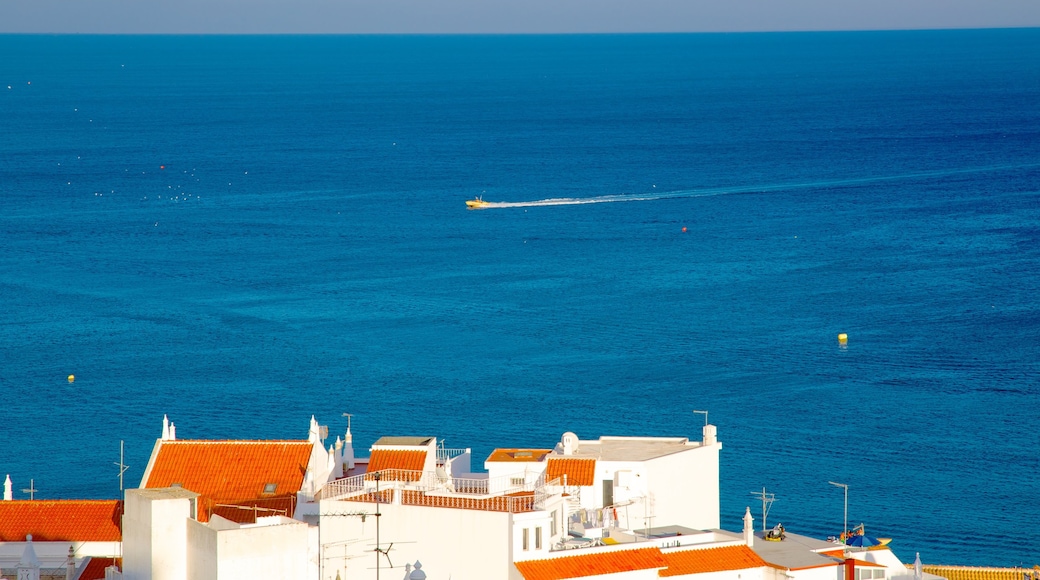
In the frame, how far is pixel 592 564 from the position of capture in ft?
97.9

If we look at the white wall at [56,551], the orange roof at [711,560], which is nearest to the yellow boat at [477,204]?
the white wall at [56,551]

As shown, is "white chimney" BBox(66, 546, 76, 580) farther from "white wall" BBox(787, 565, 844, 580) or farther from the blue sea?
the blue sea

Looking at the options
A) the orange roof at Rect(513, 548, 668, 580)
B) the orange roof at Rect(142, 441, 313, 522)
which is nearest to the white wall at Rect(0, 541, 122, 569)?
the orange roof at Rect(142, 441, 313, 522)

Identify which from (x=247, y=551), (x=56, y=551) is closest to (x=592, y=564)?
(x=247, y=551)

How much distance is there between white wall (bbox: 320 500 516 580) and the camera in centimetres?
2905

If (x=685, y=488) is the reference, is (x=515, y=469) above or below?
above

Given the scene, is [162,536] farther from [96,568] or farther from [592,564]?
[592,564]

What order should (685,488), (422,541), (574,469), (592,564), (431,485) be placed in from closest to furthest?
(422,541), (592,564), (431,485), (574,469), (685,488)

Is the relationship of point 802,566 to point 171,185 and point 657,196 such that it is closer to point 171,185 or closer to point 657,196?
point 657,196

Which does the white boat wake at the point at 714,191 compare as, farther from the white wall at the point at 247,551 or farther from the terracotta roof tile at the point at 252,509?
the white wall at the point at 247,551

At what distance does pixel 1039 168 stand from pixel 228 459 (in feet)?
412

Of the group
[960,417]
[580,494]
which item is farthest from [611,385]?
[580,494]

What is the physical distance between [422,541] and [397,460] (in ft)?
20.4

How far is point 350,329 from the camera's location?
81438 mm
